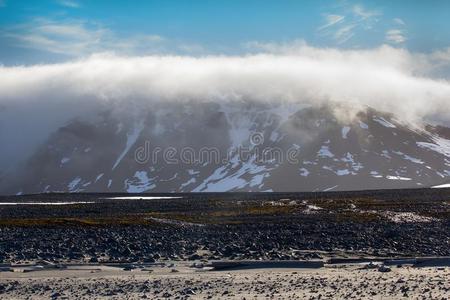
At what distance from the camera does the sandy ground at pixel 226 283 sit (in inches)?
664

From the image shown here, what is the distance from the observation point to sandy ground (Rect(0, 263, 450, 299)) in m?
16.9

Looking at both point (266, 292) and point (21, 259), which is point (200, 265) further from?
point (21, 259)

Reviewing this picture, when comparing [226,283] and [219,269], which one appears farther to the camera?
[219,269]

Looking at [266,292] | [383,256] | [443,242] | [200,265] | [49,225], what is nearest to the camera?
[266,292]

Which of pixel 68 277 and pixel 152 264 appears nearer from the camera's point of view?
pixel 68 277

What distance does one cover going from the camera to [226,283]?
61.3ft

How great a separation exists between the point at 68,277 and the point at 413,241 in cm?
1704

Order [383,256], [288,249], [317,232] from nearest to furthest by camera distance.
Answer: [383,256] → [288,249] → [317,232]

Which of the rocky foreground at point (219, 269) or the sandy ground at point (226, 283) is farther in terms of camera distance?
the rocky foreground at point (219, 269)

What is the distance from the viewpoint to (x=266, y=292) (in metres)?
17.2

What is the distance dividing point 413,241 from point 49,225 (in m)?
28.8

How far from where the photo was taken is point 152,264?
22.8m

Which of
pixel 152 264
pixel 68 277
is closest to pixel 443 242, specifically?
pixel 152 264

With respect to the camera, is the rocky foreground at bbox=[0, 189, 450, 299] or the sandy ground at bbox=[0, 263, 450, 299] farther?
the rocky foreground at bbox=[0, 189, 450, 299]
